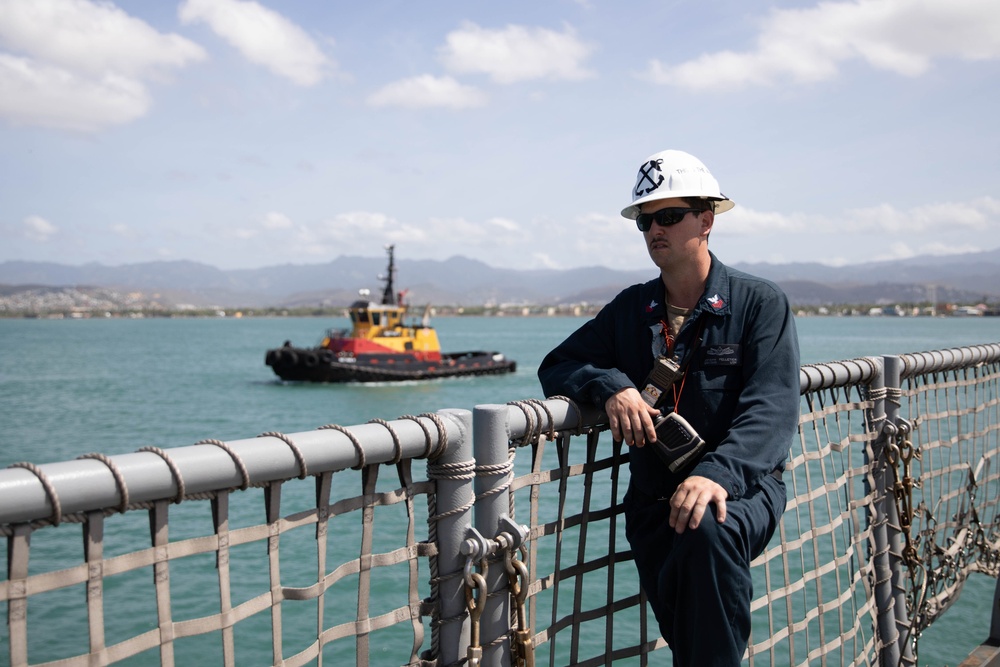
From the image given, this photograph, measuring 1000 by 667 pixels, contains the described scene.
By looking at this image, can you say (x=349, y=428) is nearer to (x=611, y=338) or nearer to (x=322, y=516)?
(x=322, y=516)

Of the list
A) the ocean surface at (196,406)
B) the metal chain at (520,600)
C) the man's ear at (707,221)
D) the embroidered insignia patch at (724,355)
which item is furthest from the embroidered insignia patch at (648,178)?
the ocean surface at (196,406)

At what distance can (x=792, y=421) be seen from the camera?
2404 mm

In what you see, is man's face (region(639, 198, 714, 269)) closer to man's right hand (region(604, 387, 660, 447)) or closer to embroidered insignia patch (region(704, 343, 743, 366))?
embroidered insignia patch (region(704, 343, 743, 366))

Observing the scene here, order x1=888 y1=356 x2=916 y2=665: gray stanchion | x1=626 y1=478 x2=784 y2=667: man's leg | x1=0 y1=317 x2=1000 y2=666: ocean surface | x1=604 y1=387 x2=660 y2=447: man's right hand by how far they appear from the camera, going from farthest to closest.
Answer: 1. x1=0 y1=317 x2=1000 y2=666: ocean surface
2. x1=888 y1=356 x2=916 y2=665: gray stanchion
3. x1=604 y1=387 x2=660 y2=447: man's right hand
4. x1=626 y1=478 x2=784 y2=667: man's leg

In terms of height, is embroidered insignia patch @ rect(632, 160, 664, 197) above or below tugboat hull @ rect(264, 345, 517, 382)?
above

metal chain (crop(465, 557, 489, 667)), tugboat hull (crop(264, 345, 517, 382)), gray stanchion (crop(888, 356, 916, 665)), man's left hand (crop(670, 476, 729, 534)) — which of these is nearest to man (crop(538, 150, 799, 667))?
man's left hand (crop(670, 476, 729, 534))

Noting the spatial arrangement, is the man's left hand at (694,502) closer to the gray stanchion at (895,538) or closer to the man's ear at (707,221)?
the man's ear at (707,221)

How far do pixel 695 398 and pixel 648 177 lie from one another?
0.65 m

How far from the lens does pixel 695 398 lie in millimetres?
2457

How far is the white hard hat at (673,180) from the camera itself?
248cm

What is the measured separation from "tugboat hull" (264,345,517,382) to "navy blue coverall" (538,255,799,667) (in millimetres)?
35158

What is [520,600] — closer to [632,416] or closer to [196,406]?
[632,416]

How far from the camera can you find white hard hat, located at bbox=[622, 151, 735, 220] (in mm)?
2480

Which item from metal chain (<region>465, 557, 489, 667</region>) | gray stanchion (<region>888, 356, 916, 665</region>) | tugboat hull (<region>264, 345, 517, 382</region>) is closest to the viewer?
metal chain (<region>465, 557, 489, 667</region>)
